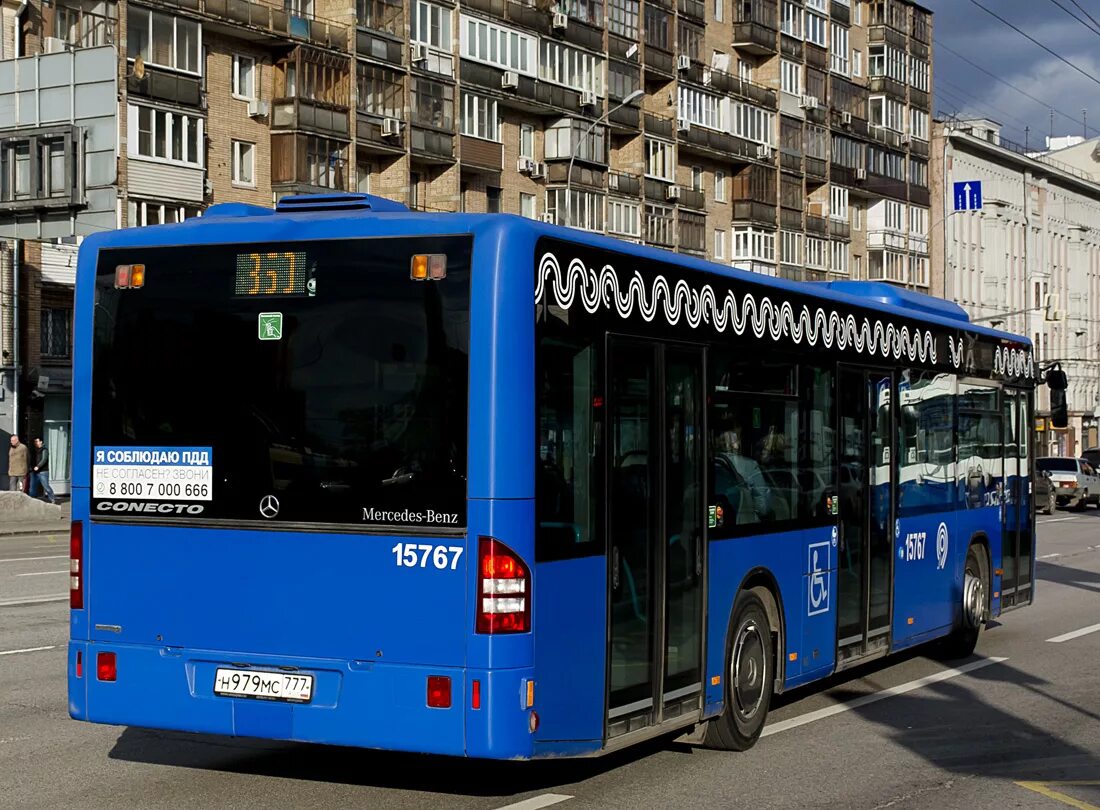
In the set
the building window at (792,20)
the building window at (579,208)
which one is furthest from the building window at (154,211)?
the building window at (792,20)

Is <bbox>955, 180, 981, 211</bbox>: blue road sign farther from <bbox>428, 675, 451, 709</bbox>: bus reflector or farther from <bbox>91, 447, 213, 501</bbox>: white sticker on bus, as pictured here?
<bbox>428, 675, 451, 709</bbox>: bus reflector

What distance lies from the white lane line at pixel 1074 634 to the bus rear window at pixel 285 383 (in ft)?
31.4

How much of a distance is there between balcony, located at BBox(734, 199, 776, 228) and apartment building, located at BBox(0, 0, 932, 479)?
0.28 ft

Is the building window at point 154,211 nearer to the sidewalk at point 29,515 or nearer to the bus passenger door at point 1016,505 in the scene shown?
the sidewalk at point 29,515

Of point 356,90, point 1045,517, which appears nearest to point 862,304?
point 1045,517

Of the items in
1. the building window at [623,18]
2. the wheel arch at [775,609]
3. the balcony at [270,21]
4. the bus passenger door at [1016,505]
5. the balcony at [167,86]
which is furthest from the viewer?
the building window at [623,18]

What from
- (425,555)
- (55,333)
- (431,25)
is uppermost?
(431,25)

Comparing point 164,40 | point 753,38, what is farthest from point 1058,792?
point 753,38

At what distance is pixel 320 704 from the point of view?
→ 7664 millimetres

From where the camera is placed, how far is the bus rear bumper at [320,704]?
7.36m

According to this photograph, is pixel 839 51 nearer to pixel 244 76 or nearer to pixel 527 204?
pixel 527 204

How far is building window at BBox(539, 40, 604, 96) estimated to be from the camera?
5894 cm

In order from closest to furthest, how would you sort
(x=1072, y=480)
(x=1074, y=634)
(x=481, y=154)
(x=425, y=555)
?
(x=425, y=555), (x=1074, y=634), (x=1072, y=480), (x=481, y=154)

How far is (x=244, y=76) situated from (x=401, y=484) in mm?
42975
